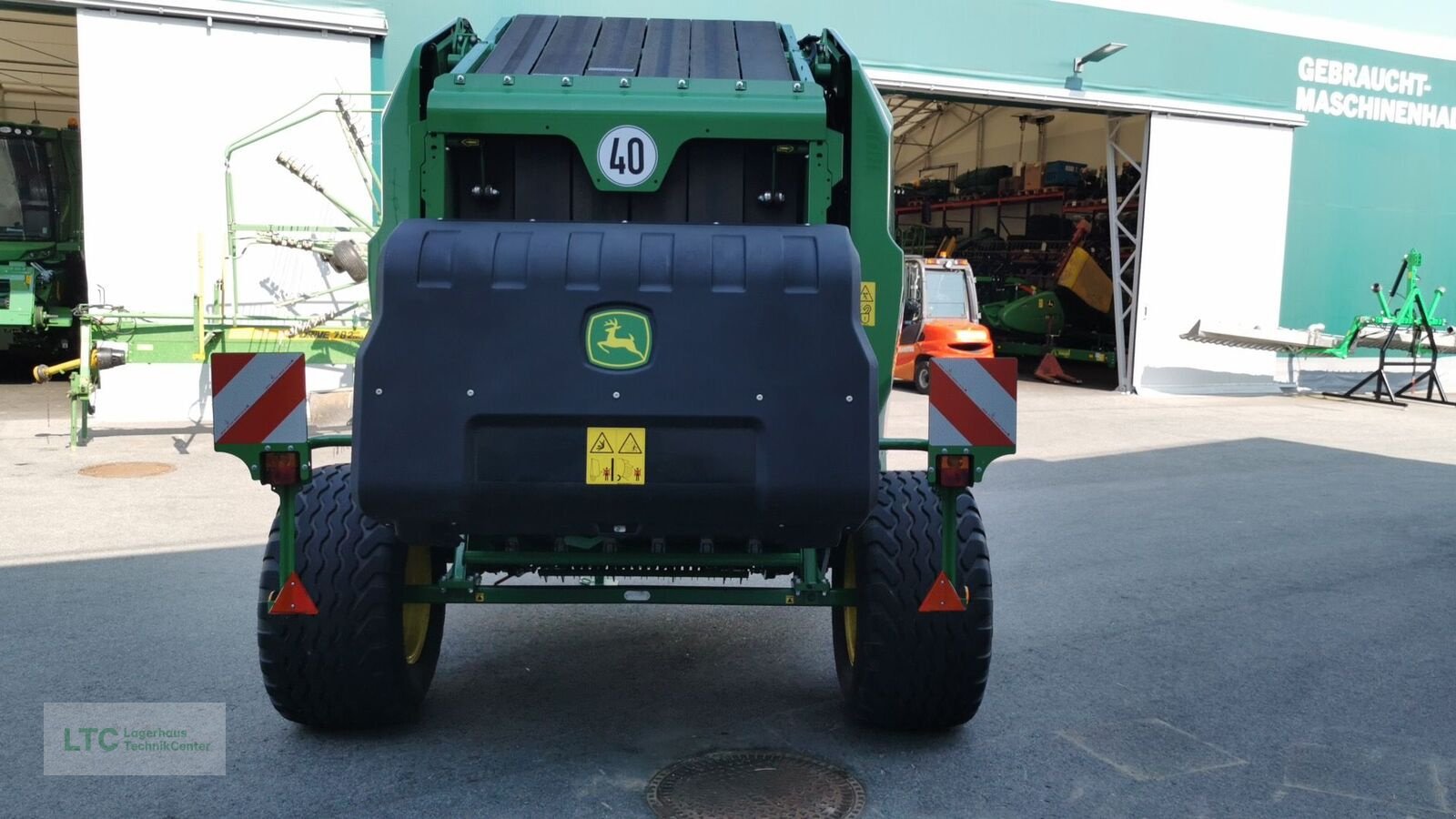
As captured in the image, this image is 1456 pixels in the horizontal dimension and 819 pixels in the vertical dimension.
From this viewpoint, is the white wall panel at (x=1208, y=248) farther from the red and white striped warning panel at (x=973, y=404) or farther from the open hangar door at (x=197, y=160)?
the red and white striped warning panel at (x=973, y=404)

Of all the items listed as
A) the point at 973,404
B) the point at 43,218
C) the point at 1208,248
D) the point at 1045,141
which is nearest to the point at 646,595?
the point at 973,404

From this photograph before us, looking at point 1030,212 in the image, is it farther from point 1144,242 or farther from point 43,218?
Result: point 43,218

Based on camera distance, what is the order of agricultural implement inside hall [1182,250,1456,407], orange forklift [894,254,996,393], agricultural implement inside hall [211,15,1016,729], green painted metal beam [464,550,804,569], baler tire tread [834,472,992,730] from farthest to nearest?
Result: agricultural implement inside hall [1182,250,1456,407] → orange forklift [894,254,996,393] → baler tire tread [834,472,992,730] → green painted metal beam [464,550,804,569] → agricultural implement inside hall [211,15,1016,729]

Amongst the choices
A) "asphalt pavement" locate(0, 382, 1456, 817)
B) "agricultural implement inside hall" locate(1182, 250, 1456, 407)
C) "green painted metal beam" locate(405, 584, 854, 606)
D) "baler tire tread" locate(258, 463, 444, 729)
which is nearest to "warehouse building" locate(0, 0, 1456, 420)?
"agricultural implement inside hall" locate(1182, 250, 1456, 407)

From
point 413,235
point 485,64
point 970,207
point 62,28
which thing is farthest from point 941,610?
point 970,207

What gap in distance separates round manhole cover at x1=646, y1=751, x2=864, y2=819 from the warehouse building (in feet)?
27.5

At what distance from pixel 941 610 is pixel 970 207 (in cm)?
2453

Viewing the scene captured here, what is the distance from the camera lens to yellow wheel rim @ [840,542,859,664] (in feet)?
13.6

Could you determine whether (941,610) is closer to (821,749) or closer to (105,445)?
(821,749)

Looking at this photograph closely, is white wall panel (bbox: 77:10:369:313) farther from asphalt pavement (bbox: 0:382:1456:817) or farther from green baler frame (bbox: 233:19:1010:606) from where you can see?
green baler frame (bbox: 233:19:1010:606)

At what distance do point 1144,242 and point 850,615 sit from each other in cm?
1512

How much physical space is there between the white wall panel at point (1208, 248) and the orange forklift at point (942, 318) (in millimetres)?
2694

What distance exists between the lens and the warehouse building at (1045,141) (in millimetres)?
12352

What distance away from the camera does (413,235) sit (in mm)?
3369
